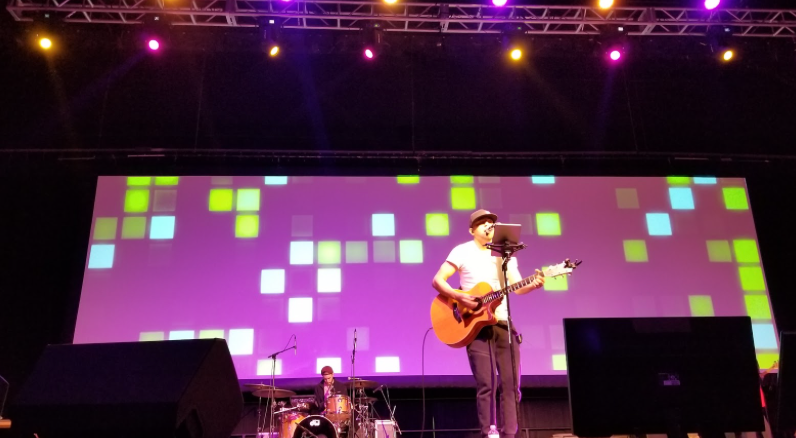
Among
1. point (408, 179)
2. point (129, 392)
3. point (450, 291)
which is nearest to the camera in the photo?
point (129, 392)

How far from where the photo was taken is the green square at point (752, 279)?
24.0 feet

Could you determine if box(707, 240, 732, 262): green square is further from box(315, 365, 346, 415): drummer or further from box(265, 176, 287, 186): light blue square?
box(265, 176, 287, 186): light blue square

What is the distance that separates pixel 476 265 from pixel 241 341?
3.27m

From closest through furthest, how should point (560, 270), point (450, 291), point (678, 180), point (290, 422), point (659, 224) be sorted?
point (560, 270), point (450, 291), point (290, 422), point (659, 224), point (678, 180)

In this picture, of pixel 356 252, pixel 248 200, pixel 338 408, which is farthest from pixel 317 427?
pixel 248 200

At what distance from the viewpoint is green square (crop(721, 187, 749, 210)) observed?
25.3ft

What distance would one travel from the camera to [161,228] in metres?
7.33

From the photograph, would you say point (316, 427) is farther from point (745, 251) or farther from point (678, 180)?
point (745, 251)

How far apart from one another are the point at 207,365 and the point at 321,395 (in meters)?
4.49

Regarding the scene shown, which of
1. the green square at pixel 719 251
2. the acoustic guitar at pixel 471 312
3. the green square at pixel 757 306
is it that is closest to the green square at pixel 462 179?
the green square at pixel 719 251

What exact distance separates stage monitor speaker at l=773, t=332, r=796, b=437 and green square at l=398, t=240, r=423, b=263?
5028mm

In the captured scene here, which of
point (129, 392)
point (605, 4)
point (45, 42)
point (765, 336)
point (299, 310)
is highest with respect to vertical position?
point (605, 4)

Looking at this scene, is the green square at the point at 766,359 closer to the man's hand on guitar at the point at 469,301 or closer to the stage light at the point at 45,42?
the man's hand on guitar at the point at 469,301

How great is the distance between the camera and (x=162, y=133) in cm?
793
